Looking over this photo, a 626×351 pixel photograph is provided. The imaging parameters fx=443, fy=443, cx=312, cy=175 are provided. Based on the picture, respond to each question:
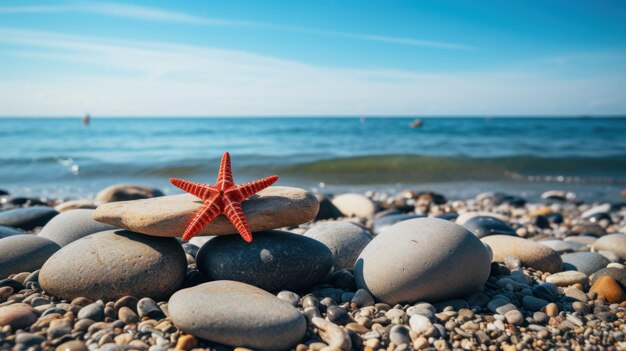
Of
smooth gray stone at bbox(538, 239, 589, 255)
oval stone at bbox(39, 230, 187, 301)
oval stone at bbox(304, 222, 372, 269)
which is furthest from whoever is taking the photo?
smooth gray stone at bbox(538, 239, 589, 255)

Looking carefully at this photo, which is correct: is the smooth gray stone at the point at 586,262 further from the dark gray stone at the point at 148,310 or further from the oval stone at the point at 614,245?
the dark gray stone at the point at 148,310

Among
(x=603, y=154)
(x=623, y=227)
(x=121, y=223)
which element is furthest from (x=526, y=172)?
(x=121, y=223)

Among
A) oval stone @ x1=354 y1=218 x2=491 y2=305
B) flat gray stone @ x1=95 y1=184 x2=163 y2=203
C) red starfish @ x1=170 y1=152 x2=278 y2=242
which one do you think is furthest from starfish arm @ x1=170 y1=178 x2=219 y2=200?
flat gray stone @ x1=95 y1=184 x2=163 y2=203

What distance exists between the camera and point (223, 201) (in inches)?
131

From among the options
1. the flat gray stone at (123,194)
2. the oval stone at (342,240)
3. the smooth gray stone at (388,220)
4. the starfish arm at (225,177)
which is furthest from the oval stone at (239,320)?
the flat gray stone at (123,194)

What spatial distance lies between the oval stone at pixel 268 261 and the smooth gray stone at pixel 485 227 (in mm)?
2632

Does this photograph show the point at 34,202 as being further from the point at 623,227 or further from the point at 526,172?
the point at 526,172

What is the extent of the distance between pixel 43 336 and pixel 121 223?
1.02m

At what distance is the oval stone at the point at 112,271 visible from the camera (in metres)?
3.12

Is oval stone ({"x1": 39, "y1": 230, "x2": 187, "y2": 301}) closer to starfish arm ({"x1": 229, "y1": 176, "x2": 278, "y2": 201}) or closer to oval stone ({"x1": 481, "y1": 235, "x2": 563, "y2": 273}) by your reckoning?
starfish arm ({"x1": 229, "y1": 176, "x2": 278, "y2": 201})

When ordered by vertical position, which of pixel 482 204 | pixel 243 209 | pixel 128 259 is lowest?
pixel 482 204

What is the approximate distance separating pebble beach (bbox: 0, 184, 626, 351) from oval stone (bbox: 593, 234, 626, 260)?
119cm

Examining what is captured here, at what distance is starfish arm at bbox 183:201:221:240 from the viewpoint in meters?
3.15

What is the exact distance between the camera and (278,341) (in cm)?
257
